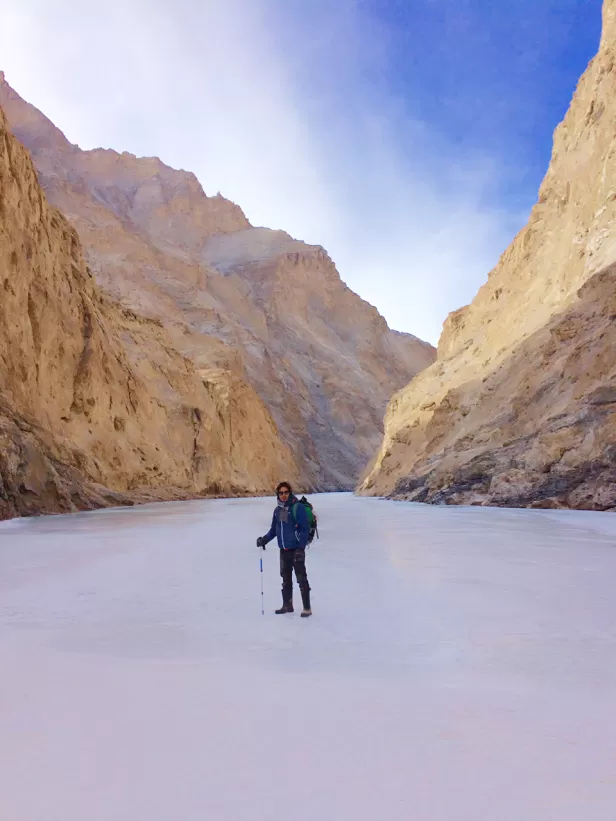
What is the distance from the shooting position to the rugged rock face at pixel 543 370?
18016mm

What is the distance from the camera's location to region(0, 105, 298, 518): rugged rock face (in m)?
18.6

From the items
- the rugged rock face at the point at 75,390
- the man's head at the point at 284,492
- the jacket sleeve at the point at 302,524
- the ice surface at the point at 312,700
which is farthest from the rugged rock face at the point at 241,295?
the ice surface at the point at 312,700

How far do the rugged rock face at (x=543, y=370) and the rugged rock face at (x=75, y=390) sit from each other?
12507mm

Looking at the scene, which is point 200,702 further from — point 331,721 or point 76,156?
point 76,156

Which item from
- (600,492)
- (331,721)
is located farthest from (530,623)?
(600,492)

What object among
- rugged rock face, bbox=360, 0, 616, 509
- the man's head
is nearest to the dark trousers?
the man's head

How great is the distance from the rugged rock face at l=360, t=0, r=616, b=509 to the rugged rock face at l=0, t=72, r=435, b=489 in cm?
2302

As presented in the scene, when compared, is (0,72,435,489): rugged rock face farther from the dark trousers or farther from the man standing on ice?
the dark trousers

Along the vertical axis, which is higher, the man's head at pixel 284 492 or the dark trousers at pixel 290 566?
the man's head at pixel 284 492

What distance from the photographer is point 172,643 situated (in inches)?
150

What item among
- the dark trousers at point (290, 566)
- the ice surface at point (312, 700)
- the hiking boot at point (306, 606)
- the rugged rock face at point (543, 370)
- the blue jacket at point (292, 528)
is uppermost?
the rugged rock face at point (543, 370)

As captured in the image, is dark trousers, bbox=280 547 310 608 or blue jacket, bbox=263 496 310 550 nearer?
dark trousers, bbox=280 547 310 608

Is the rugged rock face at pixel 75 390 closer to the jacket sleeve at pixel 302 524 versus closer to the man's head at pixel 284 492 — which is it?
the man's head at pixel 284 492

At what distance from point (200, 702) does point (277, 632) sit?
1390 mm
